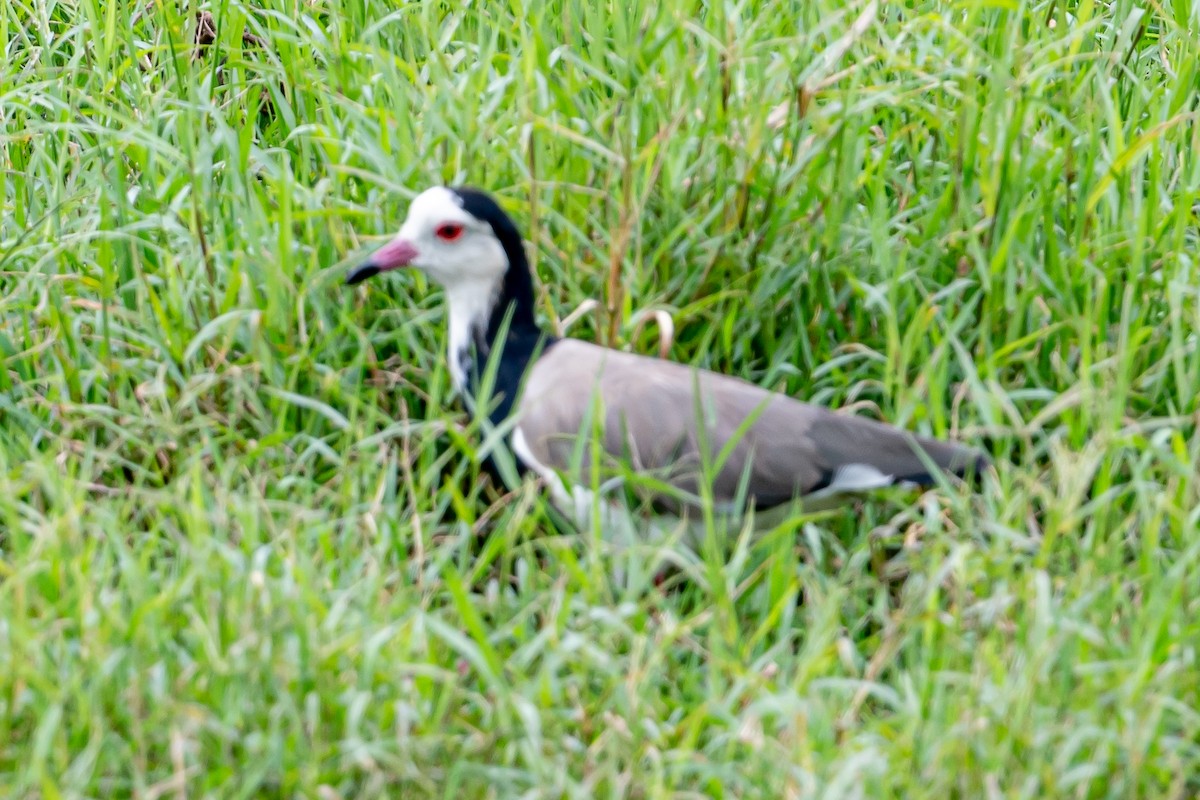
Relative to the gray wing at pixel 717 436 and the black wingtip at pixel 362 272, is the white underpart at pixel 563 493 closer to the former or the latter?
the gray wing at pixel 717 436

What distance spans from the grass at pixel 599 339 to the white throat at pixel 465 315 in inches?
5.8

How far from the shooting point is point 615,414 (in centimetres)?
365

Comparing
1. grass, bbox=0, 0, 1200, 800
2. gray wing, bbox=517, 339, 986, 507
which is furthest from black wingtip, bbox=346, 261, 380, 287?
gray wing, bbox=517, 339, 986, 507

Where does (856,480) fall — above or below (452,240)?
below

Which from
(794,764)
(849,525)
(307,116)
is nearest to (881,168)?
(849,525)

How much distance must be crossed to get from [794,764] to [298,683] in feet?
2.68

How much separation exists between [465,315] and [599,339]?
0.31 m

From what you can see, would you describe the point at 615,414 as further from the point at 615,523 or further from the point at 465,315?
the point at 465,315

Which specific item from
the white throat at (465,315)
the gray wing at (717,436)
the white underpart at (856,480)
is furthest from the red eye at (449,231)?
the white underpart at (856,480)

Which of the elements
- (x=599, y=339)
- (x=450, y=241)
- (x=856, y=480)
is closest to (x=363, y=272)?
(x=450, y=241)

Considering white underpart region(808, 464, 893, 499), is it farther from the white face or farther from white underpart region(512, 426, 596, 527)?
the white face

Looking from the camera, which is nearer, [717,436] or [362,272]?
[717,436]

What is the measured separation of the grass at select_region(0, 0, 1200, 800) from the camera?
2.91 m

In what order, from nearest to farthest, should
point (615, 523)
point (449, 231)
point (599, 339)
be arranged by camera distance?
1. point (615, 523)
2. point (449, 231)
3. point (599, 339)
